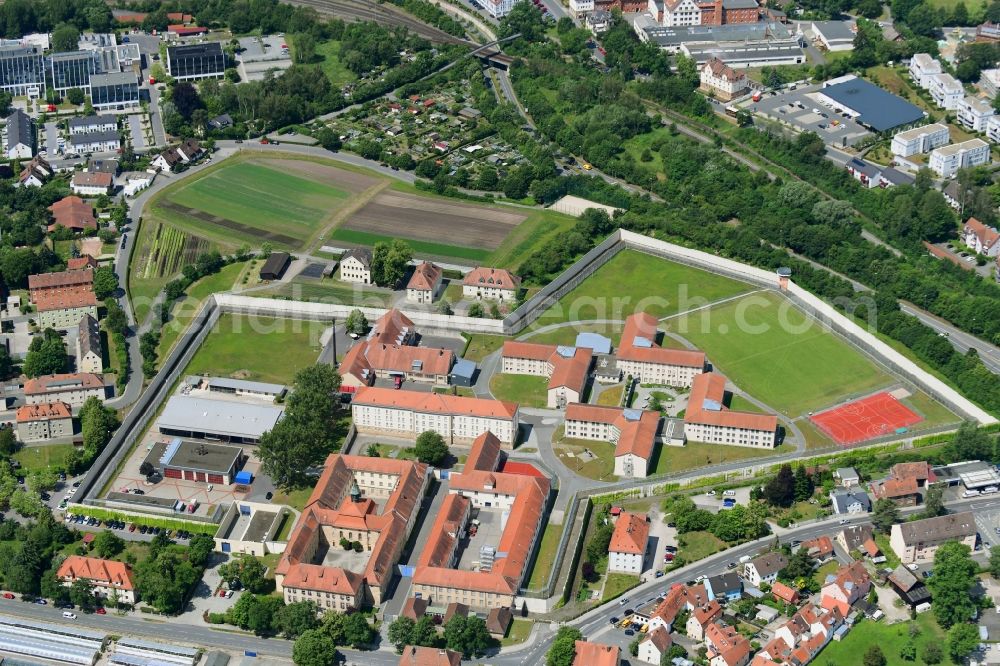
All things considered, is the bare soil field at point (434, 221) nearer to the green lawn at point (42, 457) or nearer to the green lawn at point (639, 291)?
the green lawn at point (639, 291)

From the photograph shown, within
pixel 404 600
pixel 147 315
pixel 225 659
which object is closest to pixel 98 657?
pixel 225 659

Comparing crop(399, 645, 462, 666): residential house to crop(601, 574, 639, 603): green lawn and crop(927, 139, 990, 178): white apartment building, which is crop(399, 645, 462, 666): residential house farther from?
crop(927, 139, 990, 178): white apartment building

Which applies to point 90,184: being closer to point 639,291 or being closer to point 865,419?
point 639,291

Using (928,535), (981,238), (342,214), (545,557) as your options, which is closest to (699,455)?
(545,557)

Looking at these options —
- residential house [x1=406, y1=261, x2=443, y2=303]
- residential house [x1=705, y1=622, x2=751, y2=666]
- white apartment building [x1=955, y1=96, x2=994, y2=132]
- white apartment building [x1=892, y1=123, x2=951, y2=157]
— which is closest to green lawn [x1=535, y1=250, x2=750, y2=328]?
residential house [x1=406, y1=261, x2=443, y2=303]

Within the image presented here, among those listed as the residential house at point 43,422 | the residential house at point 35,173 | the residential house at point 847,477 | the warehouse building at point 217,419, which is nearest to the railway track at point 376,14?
the residential house at point 35,173

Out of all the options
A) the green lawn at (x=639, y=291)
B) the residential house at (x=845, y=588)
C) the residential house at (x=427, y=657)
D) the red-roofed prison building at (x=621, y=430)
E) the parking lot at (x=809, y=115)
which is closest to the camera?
the residential house at (x=427, y=657)
